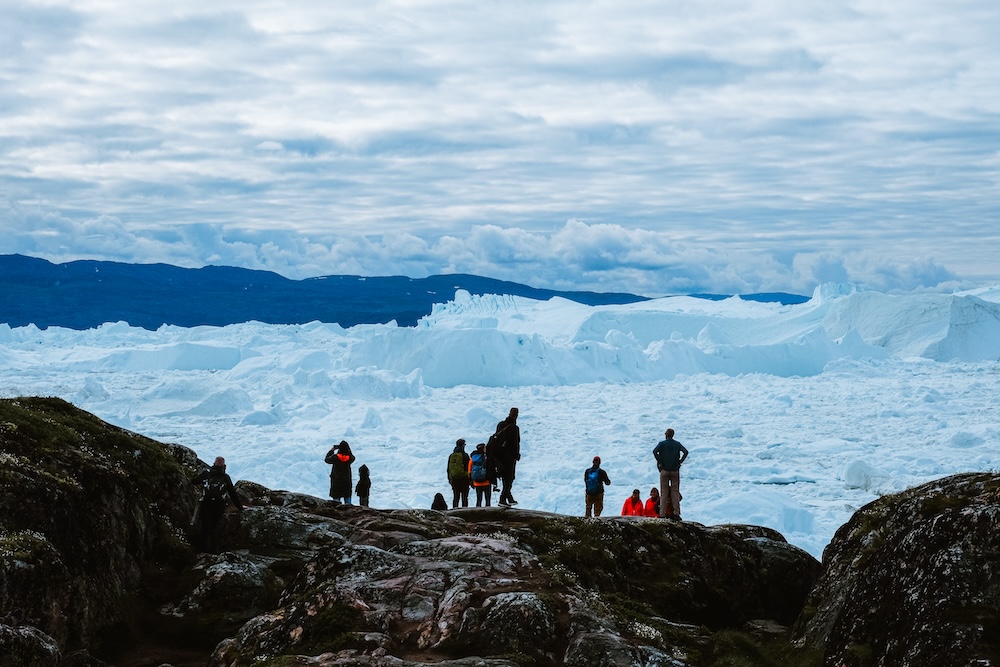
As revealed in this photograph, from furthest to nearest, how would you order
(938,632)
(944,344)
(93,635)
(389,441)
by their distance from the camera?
1. (944,344)
2. (389,441)
3. (93,635)
4. (938,632)

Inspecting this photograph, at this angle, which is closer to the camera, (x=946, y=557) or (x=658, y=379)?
(x=946, y=557)

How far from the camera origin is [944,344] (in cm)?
8788

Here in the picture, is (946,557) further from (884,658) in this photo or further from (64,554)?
(64,554)

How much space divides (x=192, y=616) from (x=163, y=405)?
57782 mm

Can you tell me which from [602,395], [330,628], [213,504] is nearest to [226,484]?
[213,504]

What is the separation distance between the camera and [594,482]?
54.9 feet

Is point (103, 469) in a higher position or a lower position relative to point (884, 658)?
higher

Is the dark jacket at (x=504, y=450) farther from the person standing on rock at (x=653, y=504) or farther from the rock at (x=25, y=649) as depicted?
the rock at (x=25, y=649)

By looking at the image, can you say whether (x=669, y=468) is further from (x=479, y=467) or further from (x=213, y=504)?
(x=213, y=504)

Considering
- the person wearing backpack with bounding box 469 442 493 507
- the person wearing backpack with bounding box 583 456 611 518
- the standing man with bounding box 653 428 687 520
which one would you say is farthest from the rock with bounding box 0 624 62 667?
the person wearing backpack with bounding box 583 456 611 518

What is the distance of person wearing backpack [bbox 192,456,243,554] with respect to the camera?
13.5 m

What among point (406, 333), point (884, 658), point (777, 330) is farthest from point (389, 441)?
point (777, 330)

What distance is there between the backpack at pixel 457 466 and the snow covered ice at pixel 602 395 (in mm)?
18908

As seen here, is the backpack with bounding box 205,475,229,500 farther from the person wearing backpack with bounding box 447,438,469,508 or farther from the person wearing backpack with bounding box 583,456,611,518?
the person wearing backpack with bounding box 583,456,611,518
